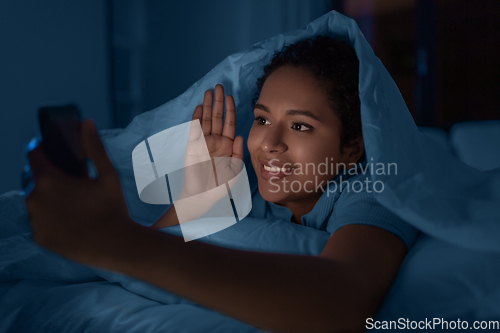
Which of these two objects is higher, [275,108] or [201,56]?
[201,56]

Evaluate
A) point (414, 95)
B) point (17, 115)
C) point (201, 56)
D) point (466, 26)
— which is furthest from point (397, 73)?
point (17, 115)

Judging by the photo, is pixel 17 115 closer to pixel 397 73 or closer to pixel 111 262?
pixel 111 262

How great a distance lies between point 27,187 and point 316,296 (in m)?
0.28

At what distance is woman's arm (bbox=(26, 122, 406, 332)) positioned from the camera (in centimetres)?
25

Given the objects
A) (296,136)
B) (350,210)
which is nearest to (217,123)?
(296,136)


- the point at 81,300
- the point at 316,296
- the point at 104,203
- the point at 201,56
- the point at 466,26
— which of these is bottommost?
the point at 81,300

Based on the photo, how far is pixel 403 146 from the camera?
21.0 inches

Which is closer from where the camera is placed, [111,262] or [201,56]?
[111,262]

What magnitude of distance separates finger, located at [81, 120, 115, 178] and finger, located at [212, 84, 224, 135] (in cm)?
55

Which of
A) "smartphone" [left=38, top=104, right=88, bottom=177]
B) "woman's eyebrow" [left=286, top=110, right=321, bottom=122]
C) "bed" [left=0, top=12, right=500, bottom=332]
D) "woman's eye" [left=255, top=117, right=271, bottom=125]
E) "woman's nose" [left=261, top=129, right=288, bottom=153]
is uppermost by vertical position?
"smartphone" [left=38, top=104, right=88, bottom=177]

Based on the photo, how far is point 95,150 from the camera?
0.27 meters

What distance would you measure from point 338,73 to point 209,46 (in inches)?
56.0

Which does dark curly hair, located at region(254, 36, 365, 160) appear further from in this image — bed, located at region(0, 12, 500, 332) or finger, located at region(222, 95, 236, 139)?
finger, located at region(222, 95, 236, 139)

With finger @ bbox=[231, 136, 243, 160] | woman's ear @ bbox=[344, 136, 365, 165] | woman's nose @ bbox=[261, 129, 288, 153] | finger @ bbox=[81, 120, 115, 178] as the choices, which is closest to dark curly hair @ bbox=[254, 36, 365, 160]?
woman's ear @ bbox=[344, 136, 365, 165]
